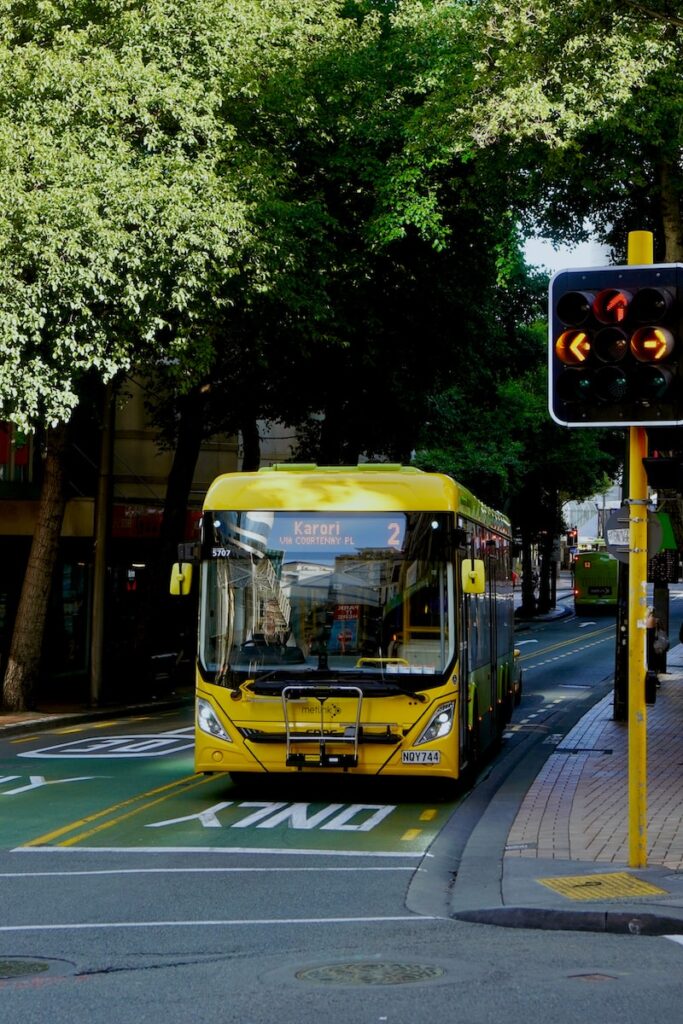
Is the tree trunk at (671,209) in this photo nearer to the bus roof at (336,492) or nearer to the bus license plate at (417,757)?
the bus roof at (336,492)

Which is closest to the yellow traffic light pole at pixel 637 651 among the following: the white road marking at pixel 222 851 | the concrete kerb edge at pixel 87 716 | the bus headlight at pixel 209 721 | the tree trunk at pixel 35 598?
the white road marking at pixel 222 851

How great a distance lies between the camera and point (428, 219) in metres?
24.9

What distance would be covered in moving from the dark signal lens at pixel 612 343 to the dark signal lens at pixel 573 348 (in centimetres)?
11

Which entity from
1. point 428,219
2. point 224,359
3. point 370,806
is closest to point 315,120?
point 428,219

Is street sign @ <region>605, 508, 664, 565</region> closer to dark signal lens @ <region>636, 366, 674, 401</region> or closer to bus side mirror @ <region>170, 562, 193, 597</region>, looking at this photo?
dark signal lens @ <region>636, 366, 674, 401</region>

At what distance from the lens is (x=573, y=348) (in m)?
10.3

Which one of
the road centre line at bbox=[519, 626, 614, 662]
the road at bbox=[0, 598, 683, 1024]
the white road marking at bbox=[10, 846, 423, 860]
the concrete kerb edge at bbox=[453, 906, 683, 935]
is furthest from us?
the road centre line at bbox=[519, 626, 614, 662]

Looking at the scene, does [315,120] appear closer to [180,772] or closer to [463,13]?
[463,13]

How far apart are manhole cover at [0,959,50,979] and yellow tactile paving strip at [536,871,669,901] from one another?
343cm

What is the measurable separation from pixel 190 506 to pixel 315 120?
618 inches

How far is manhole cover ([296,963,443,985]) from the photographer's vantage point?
722 centimetres

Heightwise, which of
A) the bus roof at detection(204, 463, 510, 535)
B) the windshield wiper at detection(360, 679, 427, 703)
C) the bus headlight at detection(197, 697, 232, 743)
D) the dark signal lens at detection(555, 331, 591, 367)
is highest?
the dark signal lens at detection(555, 331, 591, 367)

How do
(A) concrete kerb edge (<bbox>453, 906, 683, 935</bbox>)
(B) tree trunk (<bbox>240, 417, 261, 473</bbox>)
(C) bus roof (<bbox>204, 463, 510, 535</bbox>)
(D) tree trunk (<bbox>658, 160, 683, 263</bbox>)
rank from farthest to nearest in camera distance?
(B) tree trunk (<bbox>240, 417, 261, 473</bbox>)
(D) tree trunk (<bbox>658, 160, 683, 263</bbox>)
(C) bus roof (<bbox>204, 463, 510, 535</bbox>)
(A) concrete kerb edge (<bbox>453, 906, 683, 935</bbox>)

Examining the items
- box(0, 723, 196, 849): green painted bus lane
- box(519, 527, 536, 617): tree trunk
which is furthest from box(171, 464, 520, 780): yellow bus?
box(519, 527, 536, 617): tree trunk
